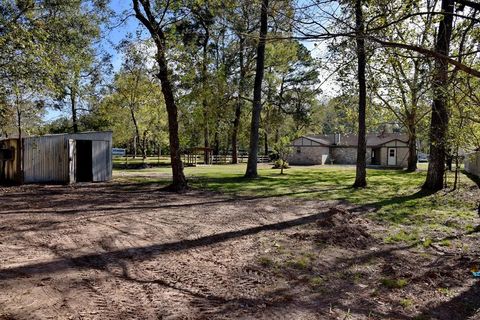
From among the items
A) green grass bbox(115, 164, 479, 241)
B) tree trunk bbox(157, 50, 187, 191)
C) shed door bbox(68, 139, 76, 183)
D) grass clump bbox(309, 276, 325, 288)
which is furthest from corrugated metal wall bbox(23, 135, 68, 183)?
grass clump bbox(309, 276, 325, 288)

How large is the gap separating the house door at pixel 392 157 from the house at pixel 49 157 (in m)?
31.5

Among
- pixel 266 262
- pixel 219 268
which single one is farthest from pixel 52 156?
pixel 266 262

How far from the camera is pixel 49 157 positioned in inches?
628

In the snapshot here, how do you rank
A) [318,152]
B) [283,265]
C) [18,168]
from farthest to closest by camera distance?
[318,152] → [18,168] → [283,265]

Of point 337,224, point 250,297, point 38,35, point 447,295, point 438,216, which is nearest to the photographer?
point 250,297

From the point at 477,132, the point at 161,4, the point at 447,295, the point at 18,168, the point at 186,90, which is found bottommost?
the point at 447,295

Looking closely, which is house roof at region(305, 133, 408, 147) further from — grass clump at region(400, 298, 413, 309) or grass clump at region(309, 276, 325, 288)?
grass clump at region(400, 298, 413, 309)

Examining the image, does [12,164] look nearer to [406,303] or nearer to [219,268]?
[219,268]

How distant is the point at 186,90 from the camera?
1659 cm

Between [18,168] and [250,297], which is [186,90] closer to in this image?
[18,168]

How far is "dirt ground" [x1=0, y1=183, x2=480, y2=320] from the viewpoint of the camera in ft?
13.0

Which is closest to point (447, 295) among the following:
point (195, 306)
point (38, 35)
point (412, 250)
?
point (412, 250)

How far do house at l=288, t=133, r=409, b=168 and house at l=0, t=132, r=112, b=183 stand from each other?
27.8m

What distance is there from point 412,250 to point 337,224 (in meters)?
1.69
